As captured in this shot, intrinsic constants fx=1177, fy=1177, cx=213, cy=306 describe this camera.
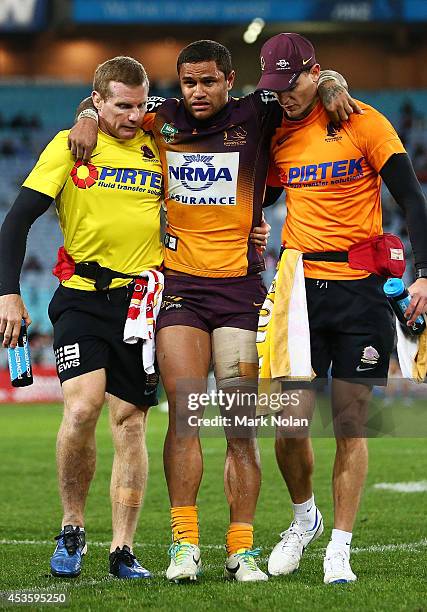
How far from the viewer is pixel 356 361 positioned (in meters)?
5.37

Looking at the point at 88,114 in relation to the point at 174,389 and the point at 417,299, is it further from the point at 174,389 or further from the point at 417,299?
the point at 417,299

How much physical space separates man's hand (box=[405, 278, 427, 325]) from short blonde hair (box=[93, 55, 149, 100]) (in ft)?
5.28

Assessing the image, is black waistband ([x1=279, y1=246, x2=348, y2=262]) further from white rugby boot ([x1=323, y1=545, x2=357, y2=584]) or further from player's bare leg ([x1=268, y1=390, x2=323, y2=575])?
white rugby boot ([x1=323, y1=545, x2=357, y2=584])

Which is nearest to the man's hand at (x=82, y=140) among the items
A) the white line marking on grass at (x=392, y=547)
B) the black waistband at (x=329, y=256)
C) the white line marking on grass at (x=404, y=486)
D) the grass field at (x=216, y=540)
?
the black waistband at (x=329, y=256)

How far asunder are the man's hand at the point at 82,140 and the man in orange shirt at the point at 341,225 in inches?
33.6

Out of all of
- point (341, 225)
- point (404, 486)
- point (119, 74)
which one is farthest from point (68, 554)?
point (404, 486)

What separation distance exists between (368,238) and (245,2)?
2094 centimetres

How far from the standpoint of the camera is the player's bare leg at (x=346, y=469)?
205 inches

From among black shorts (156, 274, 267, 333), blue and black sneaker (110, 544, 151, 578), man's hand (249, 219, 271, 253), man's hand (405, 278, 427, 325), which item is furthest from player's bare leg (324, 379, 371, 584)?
blue and black sneaker (110, 544, 151, 578)

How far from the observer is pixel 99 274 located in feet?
18.6

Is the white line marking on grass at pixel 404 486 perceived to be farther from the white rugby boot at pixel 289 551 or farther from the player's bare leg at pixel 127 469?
the player's bare leg at pixel 127 469

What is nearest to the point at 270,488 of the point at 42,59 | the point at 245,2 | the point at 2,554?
the point at 2,554

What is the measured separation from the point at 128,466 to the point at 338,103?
1.99m

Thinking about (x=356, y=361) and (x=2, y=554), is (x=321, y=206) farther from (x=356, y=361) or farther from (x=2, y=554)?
(x=2, y=554)
